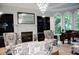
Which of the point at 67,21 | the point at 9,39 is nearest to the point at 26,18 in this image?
the point at 9,39

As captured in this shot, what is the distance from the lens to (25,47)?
95.1 inches

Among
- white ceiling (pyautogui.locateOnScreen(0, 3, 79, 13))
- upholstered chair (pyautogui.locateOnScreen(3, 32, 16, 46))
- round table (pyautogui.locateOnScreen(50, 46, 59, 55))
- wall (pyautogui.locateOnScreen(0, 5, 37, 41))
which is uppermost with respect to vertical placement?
white ceiling (pyautogui.locateOnScreen(0, 3, 79, 13))

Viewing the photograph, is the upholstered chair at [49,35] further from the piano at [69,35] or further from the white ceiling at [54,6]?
the white ceiling at [54,6]

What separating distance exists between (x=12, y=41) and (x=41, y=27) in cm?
61

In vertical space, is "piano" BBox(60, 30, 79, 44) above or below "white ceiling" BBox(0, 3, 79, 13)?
below

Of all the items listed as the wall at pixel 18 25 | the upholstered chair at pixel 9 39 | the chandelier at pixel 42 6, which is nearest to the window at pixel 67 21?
the chandelier at pixel 42 6

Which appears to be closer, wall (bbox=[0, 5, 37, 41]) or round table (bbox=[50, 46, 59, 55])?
wall (bbox=[0, 5, 37, 41])

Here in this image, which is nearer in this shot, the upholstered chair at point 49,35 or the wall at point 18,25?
the wall at point 18,25

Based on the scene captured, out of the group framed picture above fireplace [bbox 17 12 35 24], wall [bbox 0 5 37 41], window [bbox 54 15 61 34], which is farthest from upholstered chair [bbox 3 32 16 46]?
window [bbox 54 15 61 34]

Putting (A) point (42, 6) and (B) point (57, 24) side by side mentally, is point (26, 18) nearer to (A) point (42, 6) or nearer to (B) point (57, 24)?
(A) point (42, 6)

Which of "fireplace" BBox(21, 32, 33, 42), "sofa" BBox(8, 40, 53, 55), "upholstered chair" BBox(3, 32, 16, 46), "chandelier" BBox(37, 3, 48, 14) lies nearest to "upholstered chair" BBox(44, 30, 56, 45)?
"sofa" BBox(8, 40, 53, 55)

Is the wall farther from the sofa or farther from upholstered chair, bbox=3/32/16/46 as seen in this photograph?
the sofa

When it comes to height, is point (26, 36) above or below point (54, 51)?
above

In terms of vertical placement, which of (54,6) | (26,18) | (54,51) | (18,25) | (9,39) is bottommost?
(54,51)
